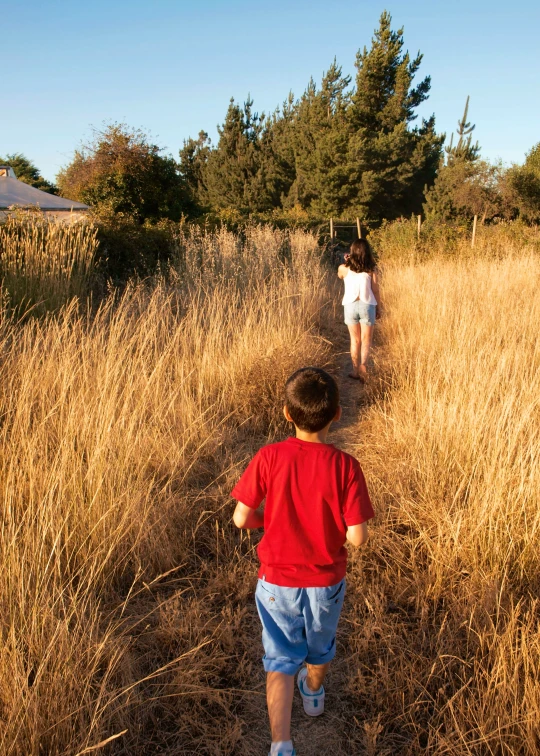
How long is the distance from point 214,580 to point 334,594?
984 mm

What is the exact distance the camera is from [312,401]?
174cm

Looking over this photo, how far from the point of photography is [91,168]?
55.7ft

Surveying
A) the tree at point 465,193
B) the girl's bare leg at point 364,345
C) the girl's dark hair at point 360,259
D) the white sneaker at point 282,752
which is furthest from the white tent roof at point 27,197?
the tree at point 465,193

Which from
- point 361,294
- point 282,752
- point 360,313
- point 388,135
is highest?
point 388,135

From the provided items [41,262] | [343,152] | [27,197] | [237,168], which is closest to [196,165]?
[237,168]

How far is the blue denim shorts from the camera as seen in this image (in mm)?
1743

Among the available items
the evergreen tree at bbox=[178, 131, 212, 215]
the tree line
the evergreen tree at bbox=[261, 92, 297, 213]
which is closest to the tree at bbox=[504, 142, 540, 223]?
the tree line

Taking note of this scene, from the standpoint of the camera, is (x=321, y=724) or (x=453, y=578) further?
(x=453, y=578)

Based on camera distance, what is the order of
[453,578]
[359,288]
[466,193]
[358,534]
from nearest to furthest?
1. [358,534]
2. [453,578]
3. [359,288]
4. [466,193]

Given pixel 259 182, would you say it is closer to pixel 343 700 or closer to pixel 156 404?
pixel 156 404

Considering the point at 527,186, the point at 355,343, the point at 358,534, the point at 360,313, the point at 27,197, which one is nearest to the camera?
the point at 358,534

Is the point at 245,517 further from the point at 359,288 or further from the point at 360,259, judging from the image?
the point at 360,259

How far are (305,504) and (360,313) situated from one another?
4.64 metres

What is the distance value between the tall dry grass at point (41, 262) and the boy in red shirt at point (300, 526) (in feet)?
14.3
